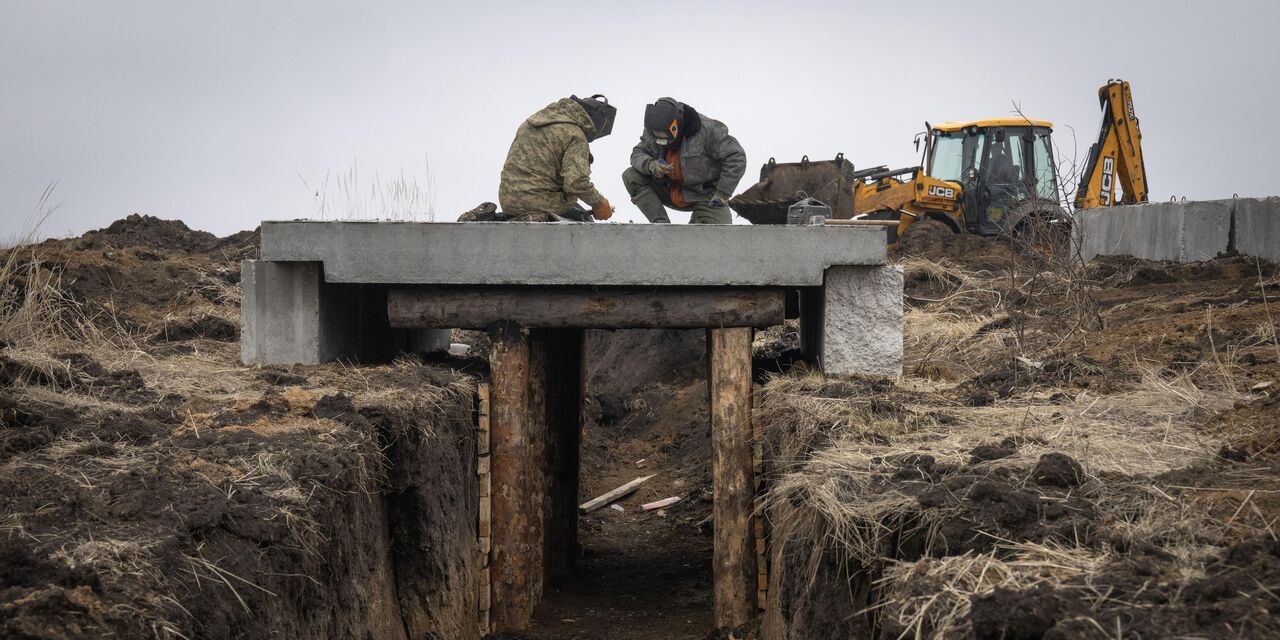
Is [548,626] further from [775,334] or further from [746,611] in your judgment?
[775,334]

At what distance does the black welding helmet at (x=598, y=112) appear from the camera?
31.0 ft

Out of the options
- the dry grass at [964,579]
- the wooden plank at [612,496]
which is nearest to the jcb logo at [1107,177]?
the wooden plank at [612,496]

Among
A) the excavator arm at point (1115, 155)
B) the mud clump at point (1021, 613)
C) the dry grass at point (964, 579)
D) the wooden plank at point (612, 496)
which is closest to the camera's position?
the mud clump at point (1021, 613)

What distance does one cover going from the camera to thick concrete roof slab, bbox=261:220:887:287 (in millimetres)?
7594

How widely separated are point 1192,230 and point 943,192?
6648mm

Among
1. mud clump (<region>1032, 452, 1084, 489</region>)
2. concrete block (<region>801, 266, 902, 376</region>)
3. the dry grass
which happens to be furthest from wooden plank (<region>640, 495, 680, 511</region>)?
the dry grass

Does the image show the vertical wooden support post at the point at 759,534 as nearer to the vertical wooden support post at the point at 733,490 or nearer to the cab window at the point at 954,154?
the vertical wooden support post at the point at 733,490

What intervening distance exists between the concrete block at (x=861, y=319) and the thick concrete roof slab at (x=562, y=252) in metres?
0.17

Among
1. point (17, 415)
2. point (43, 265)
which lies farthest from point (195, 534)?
point (43, 265)

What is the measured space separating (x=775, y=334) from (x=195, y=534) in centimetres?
987

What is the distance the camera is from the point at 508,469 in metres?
7.87

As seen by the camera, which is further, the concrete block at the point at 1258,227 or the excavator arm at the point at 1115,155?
→ the excavator arm at the point at 1115,155

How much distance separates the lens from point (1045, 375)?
7258 mm

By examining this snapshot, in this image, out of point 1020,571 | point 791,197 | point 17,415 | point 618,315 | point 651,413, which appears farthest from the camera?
point 651,413
